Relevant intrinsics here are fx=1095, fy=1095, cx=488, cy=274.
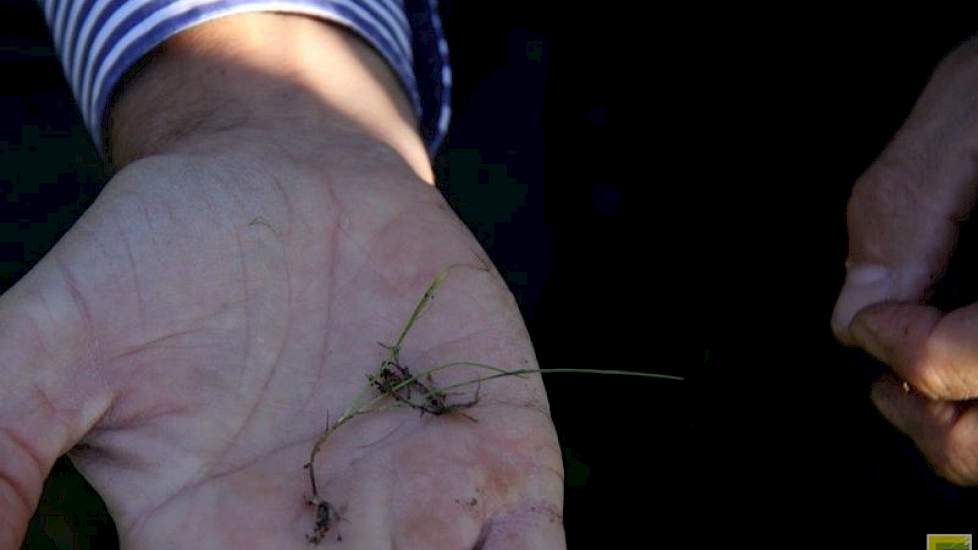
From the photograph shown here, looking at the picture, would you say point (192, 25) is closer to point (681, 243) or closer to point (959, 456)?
point (681, 243)

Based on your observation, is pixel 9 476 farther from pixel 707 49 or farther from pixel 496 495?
pixel 707 49

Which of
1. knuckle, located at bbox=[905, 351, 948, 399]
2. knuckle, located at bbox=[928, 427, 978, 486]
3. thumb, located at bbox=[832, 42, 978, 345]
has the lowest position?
knuckle, located at bbox=[928, 427, 978, 486]

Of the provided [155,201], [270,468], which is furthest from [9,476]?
[155,201]

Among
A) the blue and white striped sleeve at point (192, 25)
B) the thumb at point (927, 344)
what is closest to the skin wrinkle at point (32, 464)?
the blue and white striped sleeve at point (192, 25)

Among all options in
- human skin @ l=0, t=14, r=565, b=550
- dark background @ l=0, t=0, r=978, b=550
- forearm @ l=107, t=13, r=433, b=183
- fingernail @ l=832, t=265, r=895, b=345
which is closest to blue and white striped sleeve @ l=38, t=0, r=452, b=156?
forearm @ l=107, t=13, r=433, b=183

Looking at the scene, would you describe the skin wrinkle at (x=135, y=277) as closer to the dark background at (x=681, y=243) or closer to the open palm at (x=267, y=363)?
the open palm at (x=267, y=363)

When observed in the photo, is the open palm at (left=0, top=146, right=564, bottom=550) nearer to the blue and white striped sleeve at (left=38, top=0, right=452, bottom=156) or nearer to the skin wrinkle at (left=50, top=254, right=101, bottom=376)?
the skin wrinkle at (left=50, top=254, right=101, bottom=376)

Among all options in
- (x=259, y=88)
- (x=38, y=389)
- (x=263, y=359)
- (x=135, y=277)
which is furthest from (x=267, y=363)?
(x=259, y=88)
